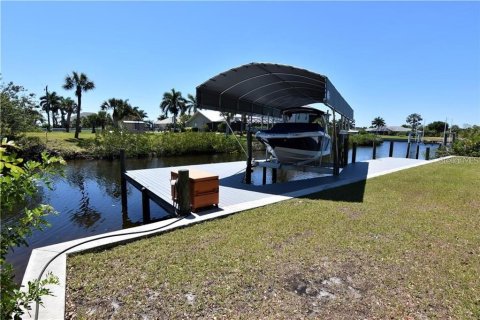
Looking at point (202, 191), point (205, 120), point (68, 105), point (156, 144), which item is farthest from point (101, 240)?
point (68, 105)

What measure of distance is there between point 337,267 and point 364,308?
Answer: 2.98 feet

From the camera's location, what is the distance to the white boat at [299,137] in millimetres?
11914

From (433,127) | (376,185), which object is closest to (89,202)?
(376,185)

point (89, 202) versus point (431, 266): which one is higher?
point (431, 266)

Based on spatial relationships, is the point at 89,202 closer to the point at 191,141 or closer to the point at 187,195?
the point at 187,195

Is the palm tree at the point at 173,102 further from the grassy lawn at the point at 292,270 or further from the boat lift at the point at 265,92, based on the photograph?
the grassy lawn at the point at 292,270

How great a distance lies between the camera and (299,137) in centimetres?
1173

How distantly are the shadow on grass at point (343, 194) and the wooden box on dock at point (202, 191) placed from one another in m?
2.86

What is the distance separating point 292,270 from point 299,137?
816 centimetres

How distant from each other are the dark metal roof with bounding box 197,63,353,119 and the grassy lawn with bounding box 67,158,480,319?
189 inches

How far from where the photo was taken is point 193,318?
312 cm

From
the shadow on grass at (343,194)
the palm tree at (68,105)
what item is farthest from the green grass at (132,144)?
the palm tree at (68,105)

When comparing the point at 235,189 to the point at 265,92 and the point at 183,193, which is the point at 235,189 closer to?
the point at 183,193

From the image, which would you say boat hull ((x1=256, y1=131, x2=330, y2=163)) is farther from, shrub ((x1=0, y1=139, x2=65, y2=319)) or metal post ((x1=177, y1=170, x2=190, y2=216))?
shrub ((x1=0, y1=139, x2=65, y2=319))
